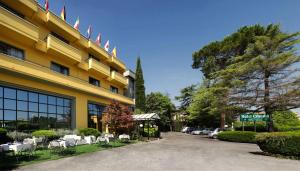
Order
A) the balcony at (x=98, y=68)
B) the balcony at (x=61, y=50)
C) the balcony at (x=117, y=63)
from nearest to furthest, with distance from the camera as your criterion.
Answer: the balcony at (x=61, y=50) < the balcony at (x=98, y=68) < the balcony at (x=117, y=63)

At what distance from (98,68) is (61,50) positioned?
25.1 ft

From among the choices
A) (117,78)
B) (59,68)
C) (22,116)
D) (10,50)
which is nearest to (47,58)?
(59,68)

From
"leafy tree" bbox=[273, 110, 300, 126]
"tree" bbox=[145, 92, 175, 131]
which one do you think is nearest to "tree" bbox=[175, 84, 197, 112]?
"tree" bbox=[145, 92, 175, 131]

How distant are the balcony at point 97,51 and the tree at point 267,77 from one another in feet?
55.4

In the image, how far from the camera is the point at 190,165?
1162 centimetres

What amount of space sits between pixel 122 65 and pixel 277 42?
2305 cm

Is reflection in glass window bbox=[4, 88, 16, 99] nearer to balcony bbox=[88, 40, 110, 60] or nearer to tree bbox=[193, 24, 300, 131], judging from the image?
balcony bbox=[88, 40, 110, 60]

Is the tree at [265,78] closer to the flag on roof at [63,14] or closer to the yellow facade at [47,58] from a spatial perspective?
the yellow facade at [47,58]

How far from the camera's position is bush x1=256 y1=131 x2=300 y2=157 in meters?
14.2

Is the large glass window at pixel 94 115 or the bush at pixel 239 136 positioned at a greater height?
the large glass window at pixel 94 115

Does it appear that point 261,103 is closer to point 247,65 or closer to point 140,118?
point 247,65

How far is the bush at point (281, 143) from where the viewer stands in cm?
1425

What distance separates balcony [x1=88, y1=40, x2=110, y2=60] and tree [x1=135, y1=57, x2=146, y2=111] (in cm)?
2013

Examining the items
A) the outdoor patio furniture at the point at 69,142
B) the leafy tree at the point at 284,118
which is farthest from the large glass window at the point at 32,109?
the leafy tree at the point at 284,118
